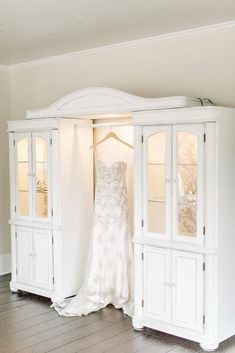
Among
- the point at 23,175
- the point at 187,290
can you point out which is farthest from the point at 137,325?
the point at 23,175

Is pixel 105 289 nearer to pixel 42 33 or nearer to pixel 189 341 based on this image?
pixel 189 341

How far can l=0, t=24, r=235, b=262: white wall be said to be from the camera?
4082 millimetres

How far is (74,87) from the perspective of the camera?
5.24m

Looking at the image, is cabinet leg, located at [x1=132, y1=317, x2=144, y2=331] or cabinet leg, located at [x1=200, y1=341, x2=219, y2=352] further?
cabinet leg, located at [x1=132, y1=317, x2=144, y2=331]

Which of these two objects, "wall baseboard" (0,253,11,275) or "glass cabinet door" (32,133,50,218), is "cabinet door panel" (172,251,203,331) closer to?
"glass cabinet door" (32,133,50,218)

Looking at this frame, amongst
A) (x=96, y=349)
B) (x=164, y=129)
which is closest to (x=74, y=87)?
(x=164, y=129)

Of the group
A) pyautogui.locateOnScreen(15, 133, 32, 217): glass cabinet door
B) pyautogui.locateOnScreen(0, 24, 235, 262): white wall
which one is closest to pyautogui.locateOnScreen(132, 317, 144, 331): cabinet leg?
pyautogui.locateOnScreen(15, 133, 32, 217): glass cabinet door

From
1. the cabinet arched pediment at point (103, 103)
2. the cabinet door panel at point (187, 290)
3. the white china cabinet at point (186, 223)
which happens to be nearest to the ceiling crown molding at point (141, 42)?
the cabinet arched pediment at point (103, 103)

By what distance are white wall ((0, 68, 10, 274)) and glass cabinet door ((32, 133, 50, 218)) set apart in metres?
1.15

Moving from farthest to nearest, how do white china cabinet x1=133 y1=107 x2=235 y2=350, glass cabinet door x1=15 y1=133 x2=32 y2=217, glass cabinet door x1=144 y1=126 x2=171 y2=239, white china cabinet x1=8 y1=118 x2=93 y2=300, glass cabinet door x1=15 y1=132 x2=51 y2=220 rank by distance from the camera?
glass cabinet door x1=15 y1=133 x2=32 y2=217 → glass cabinet door x1=15 y1=132 x2=51 y2=220 → white china cabinet x1=8 y1=118 x2=93 y2=300 → glass cabinet door x1=144 y1=126 x2=171 y2=239 → white china cabinet x1=133 y1=107 x2=235 y2=350

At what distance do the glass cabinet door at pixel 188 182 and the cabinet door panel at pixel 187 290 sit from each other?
6.7 inches

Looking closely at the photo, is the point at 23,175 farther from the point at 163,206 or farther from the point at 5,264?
the point at 163,206

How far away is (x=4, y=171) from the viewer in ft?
19.6

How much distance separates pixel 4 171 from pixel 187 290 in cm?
304
